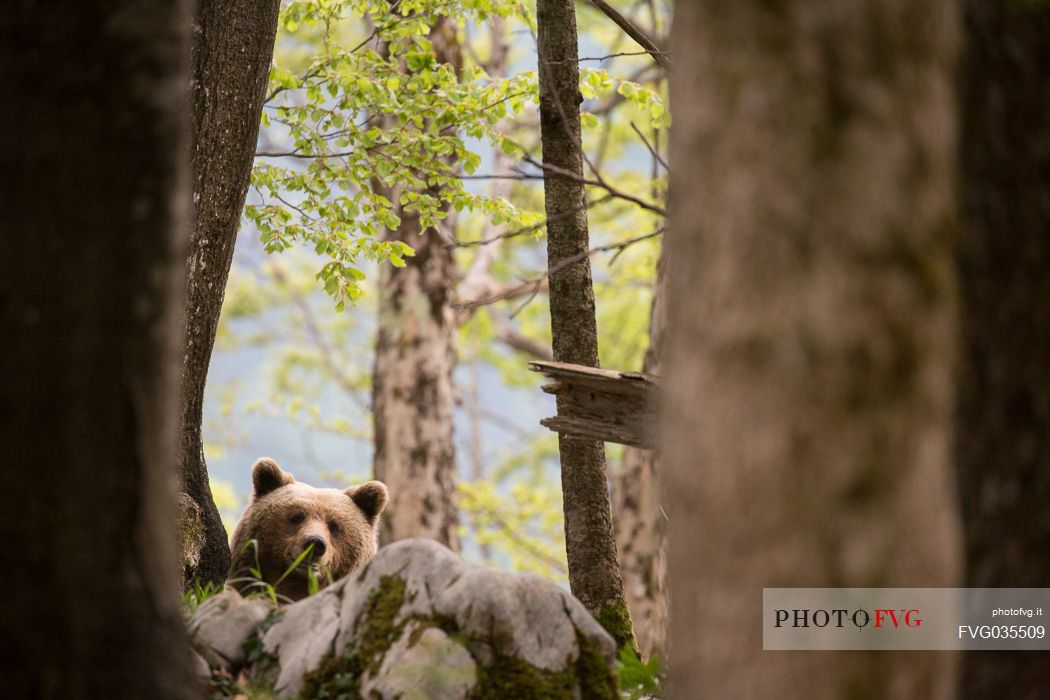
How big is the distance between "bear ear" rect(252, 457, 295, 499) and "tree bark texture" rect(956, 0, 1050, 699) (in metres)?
5.07

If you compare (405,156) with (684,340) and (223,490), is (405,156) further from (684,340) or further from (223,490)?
(223,490)

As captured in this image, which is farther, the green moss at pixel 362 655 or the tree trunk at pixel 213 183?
the tree trunk at pixel 213 183

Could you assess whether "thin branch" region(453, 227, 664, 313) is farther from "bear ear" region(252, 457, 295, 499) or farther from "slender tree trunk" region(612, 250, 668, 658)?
"slender tree trunk" region(612, 250, 668, 658)

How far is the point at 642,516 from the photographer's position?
39.7 feet

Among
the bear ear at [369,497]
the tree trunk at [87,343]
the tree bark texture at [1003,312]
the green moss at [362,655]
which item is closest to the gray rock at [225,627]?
the green moss at [362,655]

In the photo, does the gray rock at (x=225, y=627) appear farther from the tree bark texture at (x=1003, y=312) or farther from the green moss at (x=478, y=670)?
the tree bark texture at (x=1003, y=312)

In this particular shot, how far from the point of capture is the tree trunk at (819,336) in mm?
2307

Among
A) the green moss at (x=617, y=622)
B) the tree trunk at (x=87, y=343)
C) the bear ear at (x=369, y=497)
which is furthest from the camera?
the bear ear at (x=369, y=497)

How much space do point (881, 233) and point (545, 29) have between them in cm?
425

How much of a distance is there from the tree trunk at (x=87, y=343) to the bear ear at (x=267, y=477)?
4.37 m

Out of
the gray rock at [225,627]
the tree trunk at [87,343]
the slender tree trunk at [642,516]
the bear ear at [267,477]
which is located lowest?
the slender tree trunk at [642,516]

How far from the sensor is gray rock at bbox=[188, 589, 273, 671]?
388cm

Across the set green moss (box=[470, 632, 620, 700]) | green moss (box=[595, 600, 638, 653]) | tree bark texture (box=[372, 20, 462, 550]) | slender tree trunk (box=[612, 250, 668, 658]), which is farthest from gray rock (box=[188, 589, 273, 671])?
tree bark texture (box=[372, 20, 462, 550])

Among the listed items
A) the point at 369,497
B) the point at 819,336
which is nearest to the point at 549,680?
the point at 819,336
